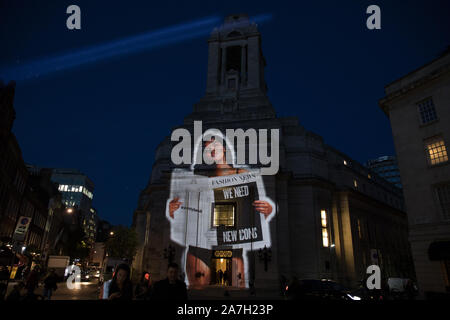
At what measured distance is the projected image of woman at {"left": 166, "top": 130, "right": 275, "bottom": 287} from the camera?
35.1m

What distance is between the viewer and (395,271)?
170 feet

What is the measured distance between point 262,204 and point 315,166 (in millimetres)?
14341

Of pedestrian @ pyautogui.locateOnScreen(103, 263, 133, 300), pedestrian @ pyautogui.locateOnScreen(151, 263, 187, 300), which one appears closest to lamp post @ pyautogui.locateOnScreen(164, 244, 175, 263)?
pedestrian @ pyautogui.locateOnScreen(103, 263, 133, 300)

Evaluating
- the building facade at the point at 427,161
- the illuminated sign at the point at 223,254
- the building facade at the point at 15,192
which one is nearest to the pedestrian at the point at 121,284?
the building facade at the point at 15,192

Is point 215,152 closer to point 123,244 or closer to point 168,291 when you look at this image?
point 123,244

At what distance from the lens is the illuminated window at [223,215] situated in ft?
124

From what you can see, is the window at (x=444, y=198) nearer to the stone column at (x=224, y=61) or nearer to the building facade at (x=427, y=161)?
the building facade at (x=427, y=161)

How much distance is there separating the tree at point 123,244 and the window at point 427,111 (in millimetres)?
42083

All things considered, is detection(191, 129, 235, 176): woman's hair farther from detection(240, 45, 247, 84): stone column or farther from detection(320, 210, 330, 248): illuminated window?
detection(240, 45, 247, 84): stone column

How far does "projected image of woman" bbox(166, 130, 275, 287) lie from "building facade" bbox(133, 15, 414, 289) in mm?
133
